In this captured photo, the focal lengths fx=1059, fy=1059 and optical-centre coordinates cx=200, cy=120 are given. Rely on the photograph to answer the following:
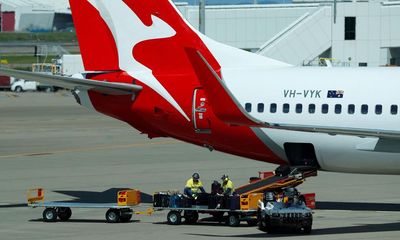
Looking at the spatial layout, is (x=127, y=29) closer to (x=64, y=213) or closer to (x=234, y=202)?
(x=64, y=213)

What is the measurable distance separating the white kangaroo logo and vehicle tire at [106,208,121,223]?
261 inches

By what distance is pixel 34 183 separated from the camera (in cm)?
4234

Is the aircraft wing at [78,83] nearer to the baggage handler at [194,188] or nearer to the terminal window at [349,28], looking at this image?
the baggage handler at [194,188]

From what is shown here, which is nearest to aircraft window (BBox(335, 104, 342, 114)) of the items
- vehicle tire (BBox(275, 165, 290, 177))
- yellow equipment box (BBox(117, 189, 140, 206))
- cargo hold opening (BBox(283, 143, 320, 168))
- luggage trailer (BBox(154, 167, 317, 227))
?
cargo hold opening (BBox(283, 143, 320, 168))

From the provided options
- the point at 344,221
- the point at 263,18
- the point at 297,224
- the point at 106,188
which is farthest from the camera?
the point at 263,18

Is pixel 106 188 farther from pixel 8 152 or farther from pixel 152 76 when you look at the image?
pixel 8 152

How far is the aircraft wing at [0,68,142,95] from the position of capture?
1328 inches

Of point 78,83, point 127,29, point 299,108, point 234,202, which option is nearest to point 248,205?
point 234,202

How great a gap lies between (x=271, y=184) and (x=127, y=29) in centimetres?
853

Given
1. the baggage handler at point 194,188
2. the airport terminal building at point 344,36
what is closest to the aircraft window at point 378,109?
the baggage handler at point 194,188

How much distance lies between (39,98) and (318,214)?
73773mm

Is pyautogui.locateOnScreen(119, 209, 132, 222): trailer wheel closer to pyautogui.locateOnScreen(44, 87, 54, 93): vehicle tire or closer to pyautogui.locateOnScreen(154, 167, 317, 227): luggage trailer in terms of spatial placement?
pyautogui.locateOnScreen(154, 167, 317, 227): luggage trailer

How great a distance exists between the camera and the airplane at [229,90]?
113 feet

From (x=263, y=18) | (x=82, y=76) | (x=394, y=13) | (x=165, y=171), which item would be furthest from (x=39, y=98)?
(x=82, y=76)
